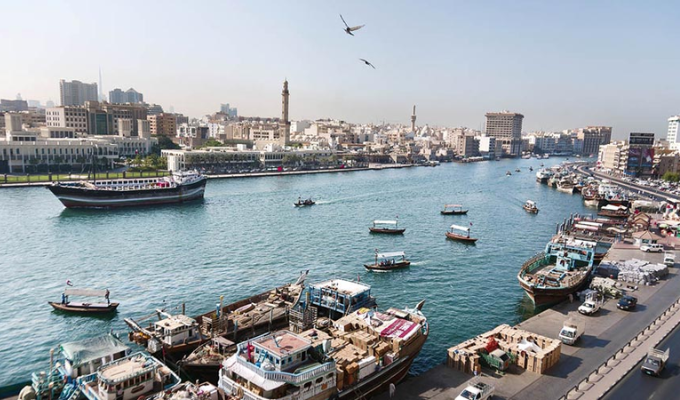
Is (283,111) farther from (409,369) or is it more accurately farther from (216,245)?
(409,369)

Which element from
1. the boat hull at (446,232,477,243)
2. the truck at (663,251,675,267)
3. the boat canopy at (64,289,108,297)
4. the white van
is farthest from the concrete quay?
the boat hull at (446,232,477,243)

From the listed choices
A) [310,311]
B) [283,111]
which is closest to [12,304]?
[310,311]

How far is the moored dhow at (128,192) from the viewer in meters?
58.5

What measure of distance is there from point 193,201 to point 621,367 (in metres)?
60.0

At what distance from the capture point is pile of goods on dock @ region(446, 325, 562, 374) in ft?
59.1

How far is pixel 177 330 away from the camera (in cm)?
1955

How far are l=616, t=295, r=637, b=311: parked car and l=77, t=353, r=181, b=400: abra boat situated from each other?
22.6 meters

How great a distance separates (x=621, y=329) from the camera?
22188 millimetres

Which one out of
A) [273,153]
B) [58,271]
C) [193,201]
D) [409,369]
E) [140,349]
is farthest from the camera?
[273,153]

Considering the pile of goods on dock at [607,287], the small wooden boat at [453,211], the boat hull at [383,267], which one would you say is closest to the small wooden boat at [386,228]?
the boat hull at [383,267]

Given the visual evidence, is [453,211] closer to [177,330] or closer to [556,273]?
[556,273]

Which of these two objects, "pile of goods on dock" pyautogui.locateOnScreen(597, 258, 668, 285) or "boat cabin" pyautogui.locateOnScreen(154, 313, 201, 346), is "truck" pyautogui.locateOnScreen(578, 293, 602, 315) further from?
"boat cabin" pyautogui.locateOnScreen(154, 313, 201, 346)

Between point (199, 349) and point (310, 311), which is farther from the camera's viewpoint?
point (310, 311)

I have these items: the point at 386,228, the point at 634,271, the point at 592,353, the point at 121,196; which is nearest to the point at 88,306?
the point at 592,353
